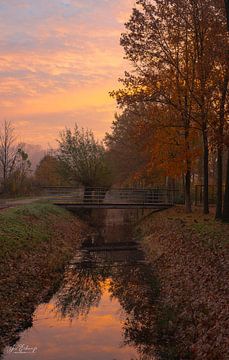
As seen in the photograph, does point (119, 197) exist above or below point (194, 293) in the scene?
above

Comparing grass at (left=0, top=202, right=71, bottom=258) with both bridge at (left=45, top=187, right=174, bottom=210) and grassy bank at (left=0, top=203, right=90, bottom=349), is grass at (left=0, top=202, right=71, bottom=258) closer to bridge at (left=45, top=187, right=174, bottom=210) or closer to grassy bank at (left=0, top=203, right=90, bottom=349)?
grassy bank at (left=0, top=203, right=90, bottom=349)

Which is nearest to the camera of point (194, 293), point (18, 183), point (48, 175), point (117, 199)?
point (194, 293)

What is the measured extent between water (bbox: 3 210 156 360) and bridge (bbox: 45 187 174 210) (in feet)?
57.0

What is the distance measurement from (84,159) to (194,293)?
1405 inches

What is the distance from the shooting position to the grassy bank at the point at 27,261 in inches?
559

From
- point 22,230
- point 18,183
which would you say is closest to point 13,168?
point 18,183

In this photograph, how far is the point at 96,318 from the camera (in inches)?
617

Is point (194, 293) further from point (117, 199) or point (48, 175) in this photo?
point (48, 175)

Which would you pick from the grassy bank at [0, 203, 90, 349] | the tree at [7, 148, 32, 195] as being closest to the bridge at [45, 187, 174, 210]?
the grassy bank at [0, 203, 90, 349]

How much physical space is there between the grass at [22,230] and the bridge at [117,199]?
9452 millimetres

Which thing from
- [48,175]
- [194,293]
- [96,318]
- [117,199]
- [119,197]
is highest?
[48,175]

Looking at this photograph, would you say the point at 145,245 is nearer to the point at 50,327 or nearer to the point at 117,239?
the point at 117,239

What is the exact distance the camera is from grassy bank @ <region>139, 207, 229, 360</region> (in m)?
11.5

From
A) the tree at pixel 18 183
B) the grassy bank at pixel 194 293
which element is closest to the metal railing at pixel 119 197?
the tree at pixel 18 183
